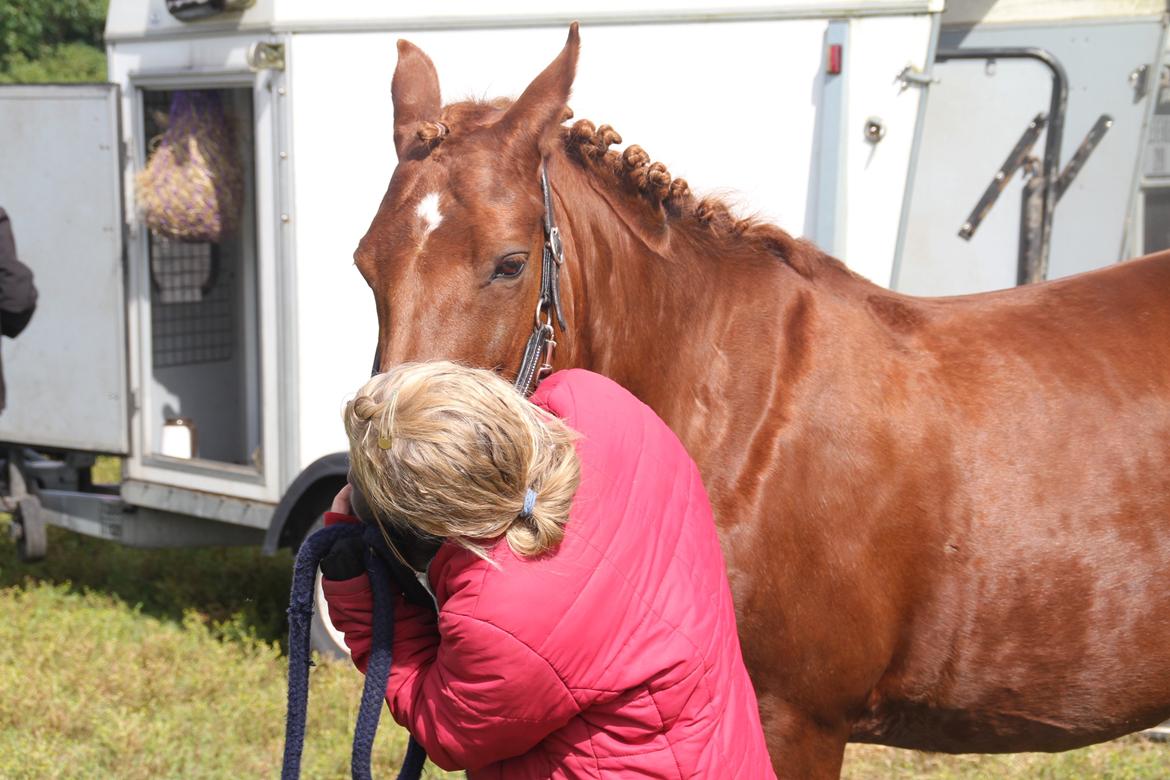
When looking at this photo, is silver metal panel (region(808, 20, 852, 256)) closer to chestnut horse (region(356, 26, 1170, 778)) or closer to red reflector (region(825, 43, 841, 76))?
red reflector (region(825, 43, 841, 76))

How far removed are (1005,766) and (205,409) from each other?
4.05 meters

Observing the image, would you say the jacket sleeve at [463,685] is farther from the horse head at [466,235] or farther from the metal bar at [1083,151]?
the metal bar at [1083,151]

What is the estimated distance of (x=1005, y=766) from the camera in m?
3.88

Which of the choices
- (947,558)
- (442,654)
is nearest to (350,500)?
(442,654)

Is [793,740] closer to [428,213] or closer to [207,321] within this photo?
[428,213]

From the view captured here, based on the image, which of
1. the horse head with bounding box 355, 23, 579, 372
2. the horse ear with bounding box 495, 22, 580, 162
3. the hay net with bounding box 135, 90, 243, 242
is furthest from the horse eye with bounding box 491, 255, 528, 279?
the hay net with bounding box 135, 90, 243, 242

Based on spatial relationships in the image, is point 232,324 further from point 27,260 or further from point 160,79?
point 160,79

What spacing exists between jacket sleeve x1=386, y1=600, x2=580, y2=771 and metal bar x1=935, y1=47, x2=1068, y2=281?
11.1ft

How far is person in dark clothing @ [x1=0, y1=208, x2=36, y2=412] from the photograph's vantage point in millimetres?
5184

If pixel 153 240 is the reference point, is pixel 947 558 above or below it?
below

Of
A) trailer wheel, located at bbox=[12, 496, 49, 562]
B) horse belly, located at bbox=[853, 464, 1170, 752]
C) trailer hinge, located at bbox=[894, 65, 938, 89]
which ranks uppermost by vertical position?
trailer hinge, located at bbox=[894, 65, 938, 89]

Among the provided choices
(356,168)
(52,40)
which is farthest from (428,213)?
(52,40)

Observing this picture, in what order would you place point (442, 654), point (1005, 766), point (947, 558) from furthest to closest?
point (1005, 766) → point (947, 558) → point (442, 654)

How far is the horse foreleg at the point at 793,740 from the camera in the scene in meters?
2.56
